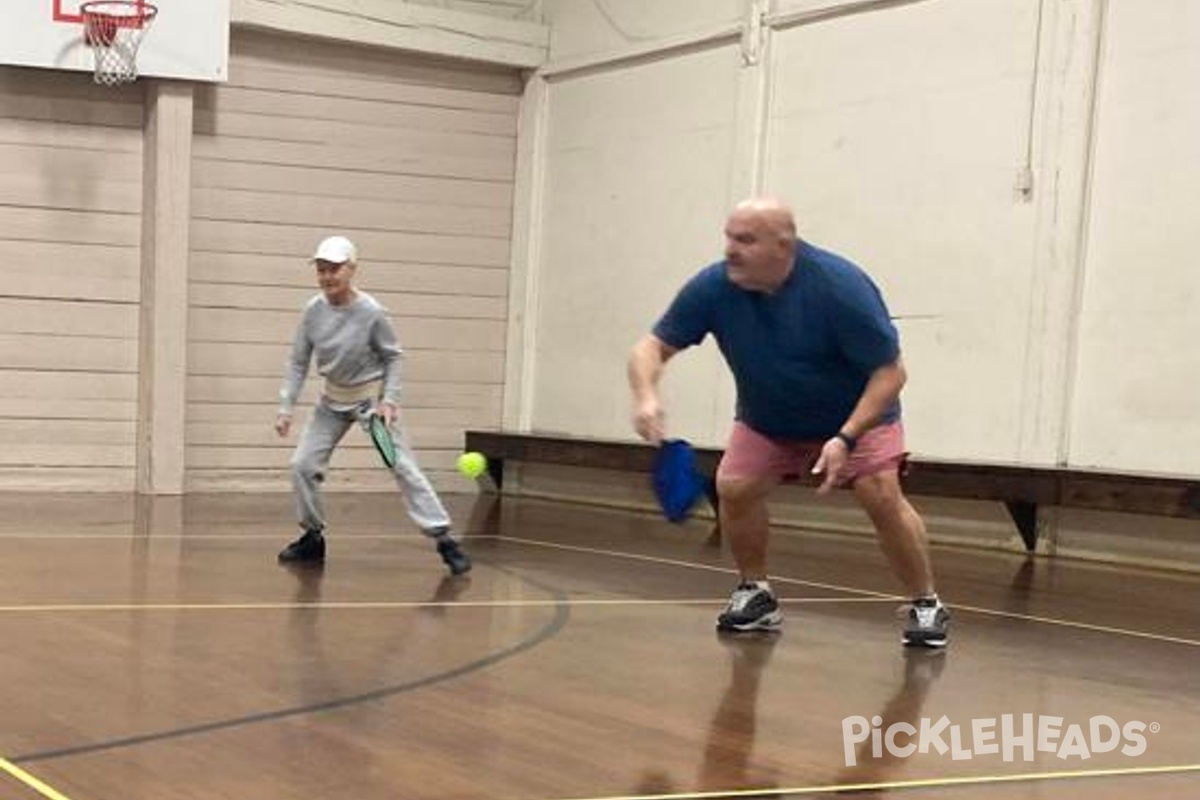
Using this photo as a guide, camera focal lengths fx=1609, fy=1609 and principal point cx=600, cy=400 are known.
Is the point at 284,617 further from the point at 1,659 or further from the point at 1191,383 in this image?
the point at 1191,383

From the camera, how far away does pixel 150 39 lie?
12492 mm

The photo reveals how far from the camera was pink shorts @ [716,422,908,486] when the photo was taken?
229 inches

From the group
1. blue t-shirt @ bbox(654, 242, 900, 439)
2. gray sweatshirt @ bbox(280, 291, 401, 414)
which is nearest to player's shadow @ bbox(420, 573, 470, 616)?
gray sweatshirt @ bbox(280, 291, 401, 414)

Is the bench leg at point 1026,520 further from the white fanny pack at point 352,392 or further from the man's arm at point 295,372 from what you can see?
the man's arm at point 295,372

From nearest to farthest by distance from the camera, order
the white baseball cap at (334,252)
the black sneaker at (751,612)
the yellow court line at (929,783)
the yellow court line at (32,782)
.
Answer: the yellow court line at (32,782)
the yellow court line at (929,783)
the black sneaker at (751,612)
the white baseball cap at (334,252)

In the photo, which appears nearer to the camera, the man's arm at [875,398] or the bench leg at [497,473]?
the man's arm at [875,398]

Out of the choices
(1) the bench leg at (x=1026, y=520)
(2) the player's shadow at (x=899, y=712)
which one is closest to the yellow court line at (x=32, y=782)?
(2) the player's shadow at (x=899, y=712)

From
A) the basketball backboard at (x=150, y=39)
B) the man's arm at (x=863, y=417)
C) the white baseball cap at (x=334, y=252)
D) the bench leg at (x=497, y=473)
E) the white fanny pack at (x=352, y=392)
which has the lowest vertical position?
the bench leg at (x=497, y=473)

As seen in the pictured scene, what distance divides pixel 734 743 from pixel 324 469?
13.9 ft

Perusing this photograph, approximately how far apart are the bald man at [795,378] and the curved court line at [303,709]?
0.87 metres

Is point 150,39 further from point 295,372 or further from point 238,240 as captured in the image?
point 295,372

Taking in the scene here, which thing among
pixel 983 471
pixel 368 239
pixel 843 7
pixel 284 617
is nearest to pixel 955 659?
pixel 284 617

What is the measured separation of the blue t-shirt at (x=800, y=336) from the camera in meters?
5.66

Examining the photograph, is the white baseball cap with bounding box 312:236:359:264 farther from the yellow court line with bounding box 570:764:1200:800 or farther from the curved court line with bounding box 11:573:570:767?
the yellow court line with bounding box 570:764:1200:800
